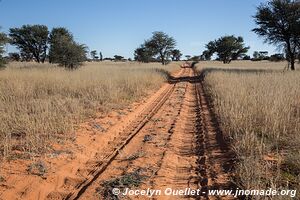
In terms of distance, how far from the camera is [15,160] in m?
5.91

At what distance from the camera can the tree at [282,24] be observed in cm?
2703

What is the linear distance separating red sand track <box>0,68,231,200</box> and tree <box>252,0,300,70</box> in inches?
853

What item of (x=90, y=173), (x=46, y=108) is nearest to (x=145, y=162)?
(x=90, y=173)

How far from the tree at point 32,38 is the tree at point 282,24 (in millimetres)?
35182

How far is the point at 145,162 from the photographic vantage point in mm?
5855

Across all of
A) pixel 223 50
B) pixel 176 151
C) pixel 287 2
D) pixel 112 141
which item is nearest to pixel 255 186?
pixel 176 151

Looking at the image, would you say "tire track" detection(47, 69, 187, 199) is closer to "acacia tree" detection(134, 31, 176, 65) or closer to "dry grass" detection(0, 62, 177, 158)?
"dry grass" detection(0, 62, 177, 158)

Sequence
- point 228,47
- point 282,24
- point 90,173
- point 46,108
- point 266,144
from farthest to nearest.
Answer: point 228,47, point 282,24, point 46,108, point 266,144, point 90,173

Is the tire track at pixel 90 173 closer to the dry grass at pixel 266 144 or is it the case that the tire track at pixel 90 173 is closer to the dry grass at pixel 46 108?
the dry grass at pixel 46 108

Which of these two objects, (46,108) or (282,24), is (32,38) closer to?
(282,24)

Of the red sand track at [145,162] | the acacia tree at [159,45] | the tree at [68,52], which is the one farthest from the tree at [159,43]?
the red sand track at [145,162]

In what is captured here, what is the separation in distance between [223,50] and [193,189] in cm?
6588

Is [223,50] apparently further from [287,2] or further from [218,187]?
[218,187]

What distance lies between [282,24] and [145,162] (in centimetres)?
2594
